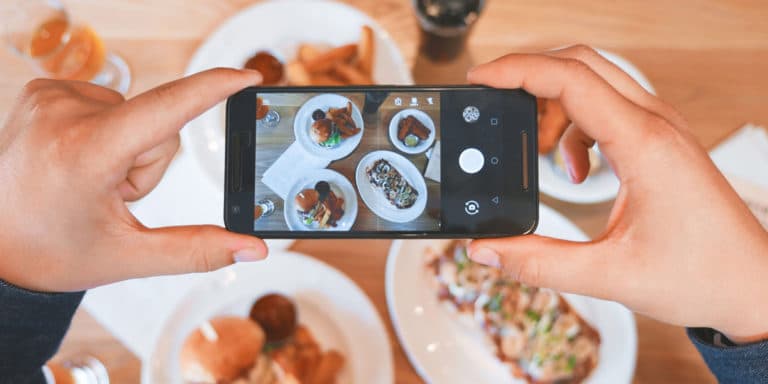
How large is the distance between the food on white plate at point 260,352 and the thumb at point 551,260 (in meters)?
0.40

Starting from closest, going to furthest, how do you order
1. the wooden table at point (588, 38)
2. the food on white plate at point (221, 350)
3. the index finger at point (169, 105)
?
1. the index finger at point (169, 105)
2. the food on white plate at point (221, 350)
3. the wooden table at point (588, 38)

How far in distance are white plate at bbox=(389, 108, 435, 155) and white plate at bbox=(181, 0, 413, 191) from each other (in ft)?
0.88

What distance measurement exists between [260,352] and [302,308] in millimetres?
96

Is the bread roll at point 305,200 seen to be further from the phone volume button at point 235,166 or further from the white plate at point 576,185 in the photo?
the white plate at point 576,185

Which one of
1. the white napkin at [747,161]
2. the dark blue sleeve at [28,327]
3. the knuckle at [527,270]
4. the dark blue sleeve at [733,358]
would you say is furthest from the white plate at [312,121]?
the white napkin at [747,161]

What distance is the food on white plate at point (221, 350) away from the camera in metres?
0.85

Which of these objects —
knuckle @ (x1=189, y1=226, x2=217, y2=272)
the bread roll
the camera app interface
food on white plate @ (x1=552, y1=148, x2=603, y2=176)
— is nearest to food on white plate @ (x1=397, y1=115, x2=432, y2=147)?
the camera app interface

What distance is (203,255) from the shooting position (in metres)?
0.59

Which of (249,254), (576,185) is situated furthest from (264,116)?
(576,185)

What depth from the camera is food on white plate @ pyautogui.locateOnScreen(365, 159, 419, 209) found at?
24.7 inches

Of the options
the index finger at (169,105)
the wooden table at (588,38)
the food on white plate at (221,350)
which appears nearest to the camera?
the index finger at (169,105)

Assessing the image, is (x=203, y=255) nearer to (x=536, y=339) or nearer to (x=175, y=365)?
(x=175, y=365)

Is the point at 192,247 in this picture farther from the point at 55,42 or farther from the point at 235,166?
the point at 55,42

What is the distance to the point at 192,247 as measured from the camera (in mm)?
591
